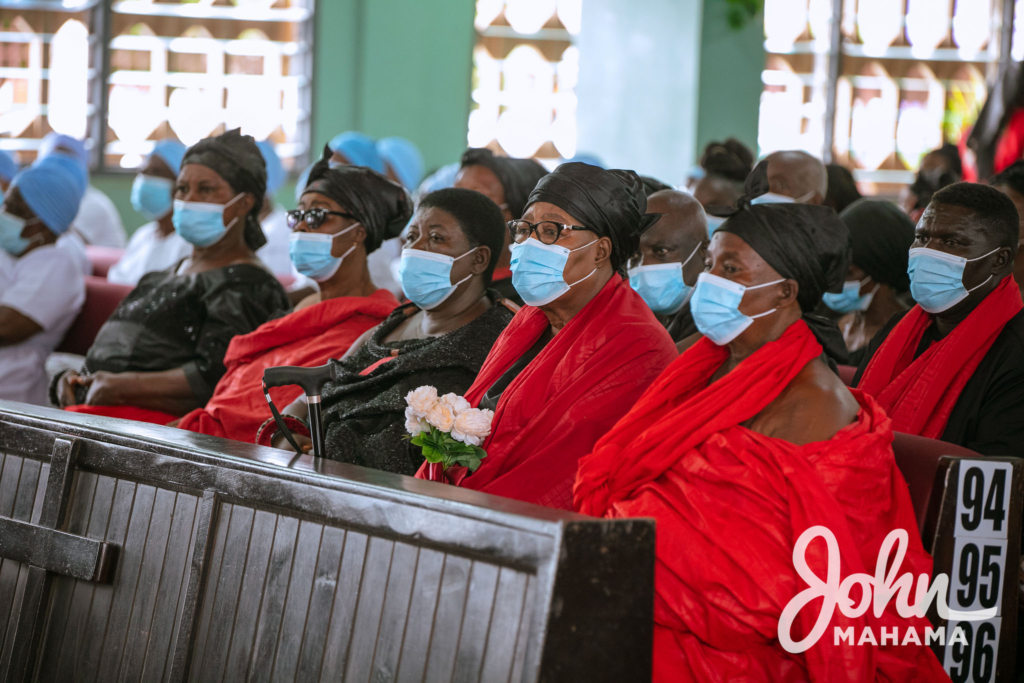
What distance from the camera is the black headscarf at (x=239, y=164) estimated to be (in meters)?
4.04

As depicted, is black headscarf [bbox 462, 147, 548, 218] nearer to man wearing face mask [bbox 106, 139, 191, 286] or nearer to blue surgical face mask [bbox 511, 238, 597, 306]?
blue surgical face mask [bbox 511, 238, 597, 306]

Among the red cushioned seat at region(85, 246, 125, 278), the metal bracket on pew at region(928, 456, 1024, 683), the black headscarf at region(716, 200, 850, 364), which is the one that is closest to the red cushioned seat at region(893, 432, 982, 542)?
the metal bracket on pew at region(928, 456, 1024, 683)

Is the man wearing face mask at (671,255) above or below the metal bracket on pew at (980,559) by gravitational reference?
above

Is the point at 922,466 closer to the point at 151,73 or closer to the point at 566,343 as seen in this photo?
the point at 566,343

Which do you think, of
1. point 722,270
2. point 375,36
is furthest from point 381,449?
point 375,36

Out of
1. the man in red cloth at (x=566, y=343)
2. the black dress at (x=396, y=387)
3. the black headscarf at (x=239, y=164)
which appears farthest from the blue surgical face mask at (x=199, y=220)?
the man in red cloth at (x=566, y=343)

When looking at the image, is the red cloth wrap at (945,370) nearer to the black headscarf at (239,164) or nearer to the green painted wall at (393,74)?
the black headscarf at (239,164)

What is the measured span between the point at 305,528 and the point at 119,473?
527 mm

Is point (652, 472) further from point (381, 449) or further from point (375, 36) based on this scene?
point (375, 36)

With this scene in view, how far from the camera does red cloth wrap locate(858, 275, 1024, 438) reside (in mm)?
2799

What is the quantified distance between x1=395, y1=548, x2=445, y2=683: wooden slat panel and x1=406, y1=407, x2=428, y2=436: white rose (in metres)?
0.54

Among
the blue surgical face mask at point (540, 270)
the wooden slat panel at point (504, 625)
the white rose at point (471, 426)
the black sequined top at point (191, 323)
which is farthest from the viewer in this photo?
the black sequined top at point (191, 323)

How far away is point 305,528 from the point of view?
198 cm

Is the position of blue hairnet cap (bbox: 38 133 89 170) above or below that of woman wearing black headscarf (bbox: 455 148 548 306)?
above
